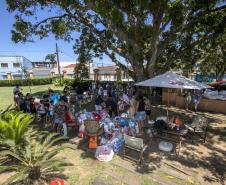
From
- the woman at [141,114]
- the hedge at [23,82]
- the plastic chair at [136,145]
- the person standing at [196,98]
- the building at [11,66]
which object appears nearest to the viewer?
the plastic chair at [136,145]

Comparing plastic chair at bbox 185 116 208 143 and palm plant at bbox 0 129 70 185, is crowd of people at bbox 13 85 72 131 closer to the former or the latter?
palm plant at bbox 0 129 70 185

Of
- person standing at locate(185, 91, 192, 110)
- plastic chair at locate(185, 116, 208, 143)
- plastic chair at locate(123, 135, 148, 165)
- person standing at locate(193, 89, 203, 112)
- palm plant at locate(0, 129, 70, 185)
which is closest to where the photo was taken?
palm plant at locate(0, 129, 70, 185)

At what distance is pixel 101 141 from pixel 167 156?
2.21 m

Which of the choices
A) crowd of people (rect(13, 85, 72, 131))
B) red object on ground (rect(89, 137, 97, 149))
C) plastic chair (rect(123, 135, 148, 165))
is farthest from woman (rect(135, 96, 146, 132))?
crowd of people (rect(13, 85, 72, 131))

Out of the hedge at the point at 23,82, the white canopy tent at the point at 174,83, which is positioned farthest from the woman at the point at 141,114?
the hedge at the point at 23,82

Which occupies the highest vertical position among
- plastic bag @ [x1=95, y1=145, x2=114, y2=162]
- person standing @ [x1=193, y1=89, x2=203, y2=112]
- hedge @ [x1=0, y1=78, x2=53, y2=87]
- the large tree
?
the large tree

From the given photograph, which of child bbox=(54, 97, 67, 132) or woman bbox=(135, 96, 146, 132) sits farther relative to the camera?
woman bbox=(135, 96, 146, 132)

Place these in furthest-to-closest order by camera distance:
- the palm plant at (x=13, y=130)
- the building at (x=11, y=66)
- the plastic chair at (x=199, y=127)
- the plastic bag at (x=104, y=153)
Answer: the building at (x=11, y=66)
the plastic chair at (x=199, y=127)
the palm plant at (x=13, y=130)
the plastic bag at (x=104, y=153)

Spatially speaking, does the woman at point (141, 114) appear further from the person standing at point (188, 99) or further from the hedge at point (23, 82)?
the hedge at point (23, 82)

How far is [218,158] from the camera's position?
5.48m

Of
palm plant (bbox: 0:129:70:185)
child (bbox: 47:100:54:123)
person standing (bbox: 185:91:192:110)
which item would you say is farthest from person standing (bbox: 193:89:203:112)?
palm plant (bbox: 0:129:70:185)

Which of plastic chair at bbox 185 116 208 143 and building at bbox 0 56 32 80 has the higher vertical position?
building at bbox 0 56 32 80

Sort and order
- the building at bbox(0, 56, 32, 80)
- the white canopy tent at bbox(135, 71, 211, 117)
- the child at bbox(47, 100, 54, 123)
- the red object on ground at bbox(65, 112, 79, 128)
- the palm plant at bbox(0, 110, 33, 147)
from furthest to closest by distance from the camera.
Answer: the building at bbox(0, 56, 32, 80) < the child at bbox(47, 100, 54, 123) < the red object on ground at bbox(65, 112, 79, 128) < the white canopy tent at bbox(135, 71, 211, 117) < the palm plant at bbox(0, 110, 33, 147)

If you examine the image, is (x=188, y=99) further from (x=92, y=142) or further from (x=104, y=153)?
(x=104, y=153)
